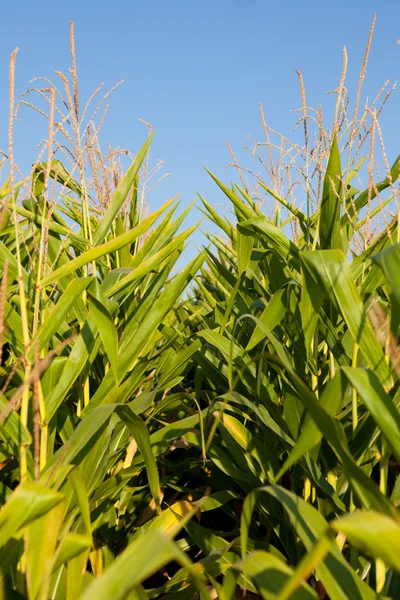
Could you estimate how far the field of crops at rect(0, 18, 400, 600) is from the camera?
26.1 inches

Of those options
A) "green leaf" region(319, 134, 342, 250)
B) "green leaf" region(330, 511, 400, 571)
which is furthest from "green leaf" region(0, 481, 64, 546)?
"green leaf" region(319, 134, 342, 250)

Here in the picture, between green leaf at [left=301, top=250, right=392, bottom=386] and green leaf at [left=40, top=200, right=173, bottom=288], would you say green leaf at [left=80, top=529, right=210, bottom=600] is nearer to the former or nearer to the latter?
green leaf at [left=301, top=250, right=392, bottom=386]

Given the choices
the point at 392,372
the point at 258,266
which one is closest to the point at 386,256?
the point at 392,372

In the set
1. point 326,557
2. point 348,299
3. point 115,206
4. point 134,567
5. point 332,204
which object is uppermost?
point 115,206

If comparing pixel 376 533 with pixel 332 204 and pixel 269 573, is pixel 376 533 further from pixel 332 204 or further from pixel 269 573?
pixel 332 204

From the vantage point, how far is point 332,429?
26.0 inches

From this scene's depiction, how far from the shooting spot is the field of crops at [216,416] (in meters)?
0.66

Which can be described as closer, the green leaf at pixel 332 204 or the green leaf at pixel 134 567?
the green leaf at pixel 134 567

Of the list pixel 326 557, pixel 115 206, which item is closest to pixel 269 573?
pixel 326 557

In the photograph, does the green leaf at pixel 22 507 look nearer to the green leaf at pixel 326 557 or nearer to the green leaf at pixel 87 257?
the green leaf at pixel 326 557

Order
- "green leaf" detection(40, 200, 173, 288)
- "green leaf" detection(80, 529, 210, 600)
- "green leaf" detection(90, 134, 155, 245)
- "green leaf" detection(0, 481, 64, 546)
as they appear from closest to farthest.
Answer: "green leaf" detection(80, 529, 210, 600)
"green leaf" detection(0, 481, 64, 546)
"green leaf" detection(40, 200, 173, 288)
"green leaf" detection(90, 134, 155, 245)

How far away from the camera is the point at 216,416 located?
979mm

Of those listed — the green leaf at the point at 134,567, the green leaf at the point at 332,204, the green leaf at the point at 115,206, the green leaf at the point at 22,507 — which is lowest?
the green leaf at the point at 134,567

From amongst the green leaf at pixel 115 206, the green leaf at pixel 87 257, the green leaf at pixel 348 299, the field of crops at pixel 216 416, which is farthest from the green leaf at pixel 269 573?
the green leaf at pixel 115 206
